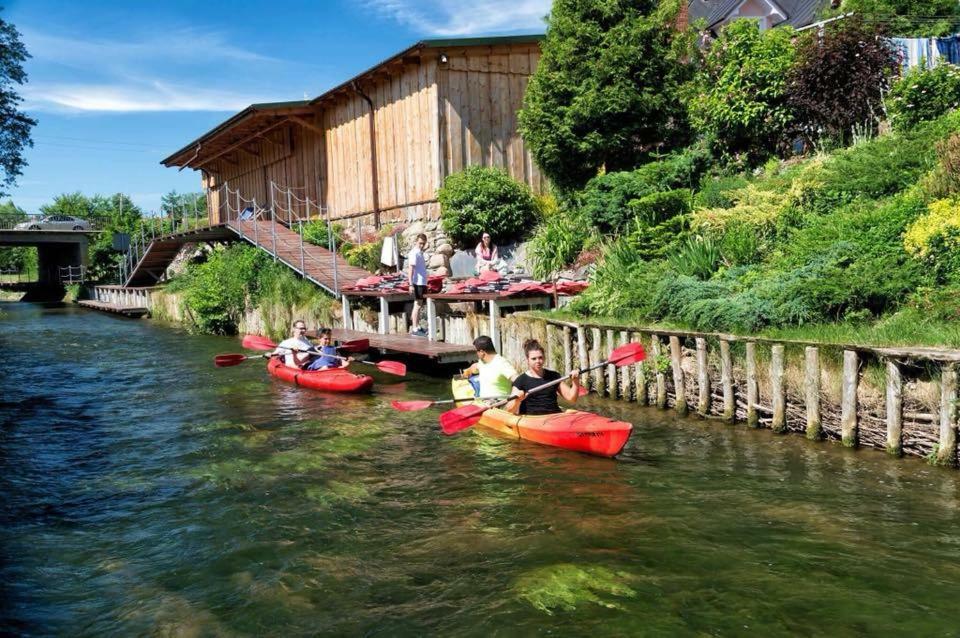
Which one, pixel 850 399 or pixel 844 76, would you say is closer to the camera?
pixel 850 399

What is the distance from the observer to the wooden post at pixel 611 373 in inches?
482

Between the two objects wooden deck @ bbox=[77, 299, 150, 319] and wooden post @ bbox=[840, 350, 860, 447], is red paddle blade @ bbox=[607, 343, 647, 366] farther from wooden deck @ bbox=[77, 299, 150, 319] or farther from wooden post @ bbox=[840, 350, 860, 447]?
wooden deck @ bbox=[77, 299, 150, 319]

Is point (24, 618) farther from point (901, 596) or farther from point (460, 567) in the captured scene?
point (901, 596)

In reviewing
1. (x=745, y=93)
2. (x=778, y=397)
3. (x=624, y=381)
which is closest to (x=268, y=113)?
(x=745, y=93)

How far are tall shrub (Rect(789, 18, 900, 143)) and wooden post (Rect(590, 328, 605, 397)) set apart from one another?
23.6 ft

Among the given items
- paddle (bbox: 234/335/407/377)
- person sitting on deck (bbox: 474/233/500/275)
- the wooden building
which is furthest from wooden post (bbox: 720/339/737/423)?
the wooden building

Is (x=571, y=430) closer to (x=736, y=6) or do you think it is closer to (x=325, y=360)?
(x=325, y=360)

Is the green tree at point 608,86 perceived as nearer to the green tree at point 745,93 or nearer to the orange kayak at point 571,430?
the green tree at point 745,93

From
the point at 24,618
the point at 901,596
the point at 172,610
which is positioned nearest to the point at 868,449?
the point at 901,596

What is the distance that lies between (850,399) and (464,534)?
15.5 ft

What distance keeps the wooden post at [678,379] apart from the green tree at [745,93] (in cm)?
756

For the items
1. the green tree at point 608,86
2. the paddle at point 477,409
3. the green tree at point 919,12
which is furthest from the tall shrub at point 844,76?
the paddle at point 477,409

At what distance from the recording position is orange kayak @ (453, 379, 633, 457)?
29.3ft

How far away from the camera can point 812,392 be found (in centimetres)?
934
